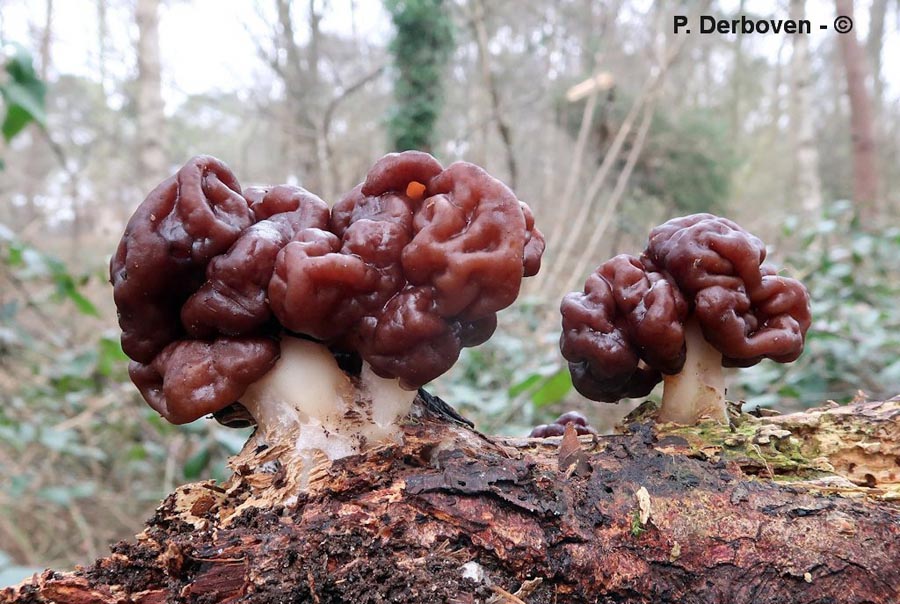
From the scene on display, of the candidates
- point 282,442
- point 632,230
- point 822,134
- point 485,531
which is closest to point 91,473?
point 282,442

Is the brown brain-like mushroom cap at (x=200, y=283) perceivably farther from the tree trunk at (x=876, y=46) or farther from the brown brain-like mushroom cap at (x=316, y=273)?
the tree trunk at (x=876, y=46)

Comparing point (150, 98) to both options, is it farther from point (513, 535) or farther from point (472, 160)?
point (513, 535)

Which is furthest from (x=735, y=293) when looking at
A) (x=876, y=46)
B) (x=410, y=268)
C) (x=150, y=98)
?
(x=876, y=46)

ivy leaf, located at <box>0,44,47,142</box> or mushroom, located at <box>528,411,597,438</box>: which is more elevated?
ivy leaf, located at <box>0,44,47,142</box>

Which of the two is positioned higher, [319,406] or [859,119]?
[859,119]

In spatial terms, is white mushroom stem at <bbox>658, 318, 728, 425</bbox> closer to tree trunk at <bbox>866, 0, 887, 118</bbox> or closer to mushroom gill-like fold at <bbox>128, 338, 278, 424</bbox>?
mushroom gill-like fold at <bbox>128, 338, 278, 424</bbox>

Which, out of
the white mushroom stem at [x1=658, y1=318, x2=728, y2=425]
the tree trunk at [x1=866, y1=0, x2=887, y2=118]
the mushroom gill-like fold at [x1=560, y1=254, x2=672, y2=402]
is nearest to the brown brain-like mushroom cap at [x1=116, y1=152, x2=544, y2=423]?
the mushroom gill-like fold at [x1=560, y1=254, x2=672, y2=402]

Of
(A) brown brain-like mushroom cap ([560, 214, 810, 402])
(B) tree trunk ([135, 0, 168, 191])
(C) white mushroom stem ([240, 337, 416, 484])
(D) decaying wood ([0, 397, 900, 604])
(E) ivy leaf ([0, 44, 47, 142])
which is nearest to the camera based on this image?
(D) decaying wood ([0, 397, 900, 604])
